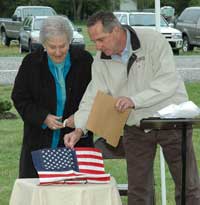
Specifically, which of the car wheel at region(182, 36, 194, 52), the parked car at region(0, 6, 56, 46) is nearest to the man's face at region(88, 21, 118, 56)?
the car wheel at region(182, 36, 194, 52)

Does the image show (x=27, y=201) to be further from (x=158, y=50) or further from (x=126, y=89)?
(x=158, y=50)

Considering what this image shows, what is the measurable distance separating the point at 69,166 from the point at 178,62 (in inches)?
646

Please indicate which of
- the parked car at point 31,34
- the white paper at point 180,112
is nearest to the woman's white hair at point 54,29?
the white paper at point 180,112

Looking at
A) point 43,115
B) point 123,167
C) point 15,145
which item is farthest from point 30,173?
point 15,145

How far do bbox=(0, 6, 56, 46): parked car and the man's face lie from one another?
2396 cm

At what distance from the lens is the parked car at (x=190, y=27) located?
25484 mm

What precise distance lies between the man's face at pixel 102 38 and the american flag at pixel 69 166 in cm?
68

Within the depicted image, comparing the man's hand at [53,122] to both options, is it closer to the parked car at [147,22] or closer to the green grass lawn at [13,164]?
the green grass lawn at [13,164]

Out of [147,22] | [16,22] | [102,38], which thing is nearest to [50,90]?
[102,38]

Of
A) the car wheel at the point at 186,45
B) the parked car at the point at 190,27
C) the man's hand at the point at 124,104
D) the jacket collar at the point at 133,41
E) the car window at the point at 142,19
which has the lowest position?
the car wheel at the point at 186,45

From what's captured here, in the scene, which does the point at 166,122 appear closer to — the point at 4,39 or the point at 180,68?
the point at 180,68

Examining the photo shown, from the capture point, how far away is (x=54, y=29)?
5.03 m

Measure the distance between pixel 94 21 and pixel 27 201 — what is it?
3.99 feet

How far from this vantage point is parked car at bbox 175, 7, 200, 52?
25484 millimetres
